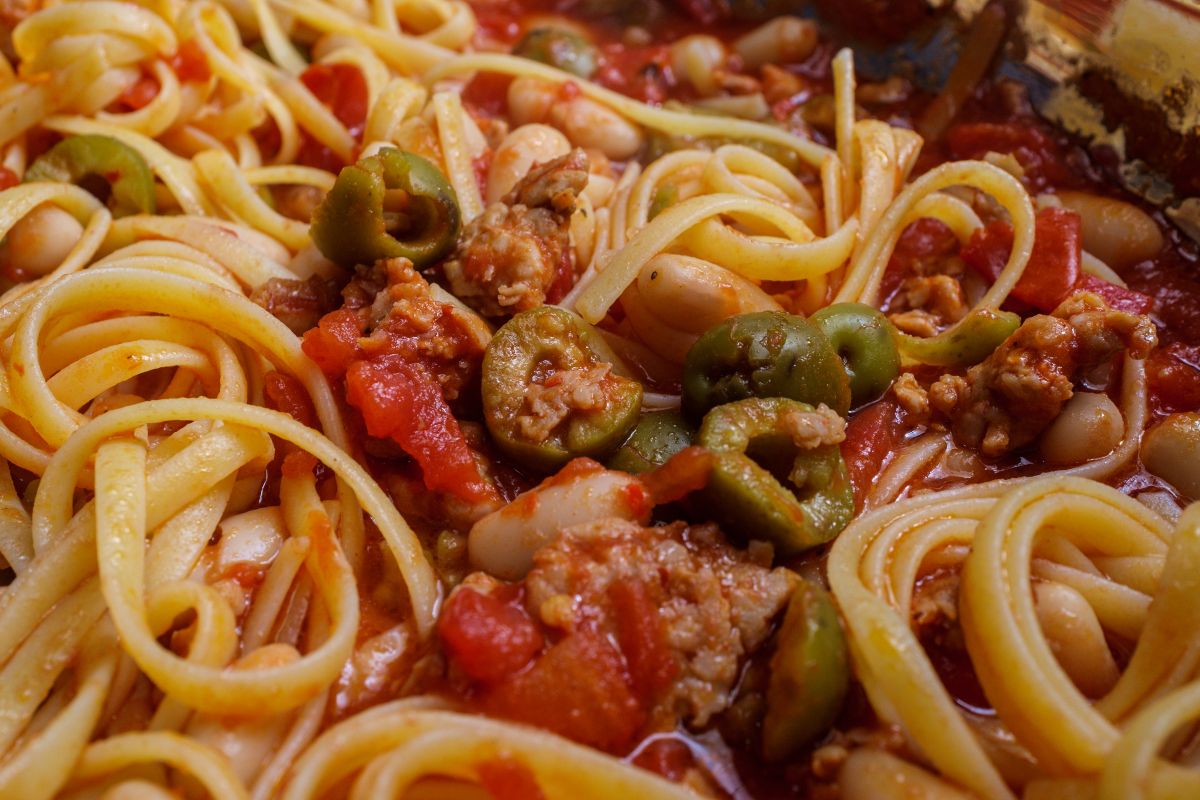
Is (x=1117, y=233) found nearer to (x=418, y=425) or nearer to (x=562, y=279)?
(x=562, y=279)

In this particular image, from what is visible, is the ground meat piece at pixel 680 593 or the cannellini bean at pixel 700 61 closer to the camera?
the ground meat piece at pixel 680 593

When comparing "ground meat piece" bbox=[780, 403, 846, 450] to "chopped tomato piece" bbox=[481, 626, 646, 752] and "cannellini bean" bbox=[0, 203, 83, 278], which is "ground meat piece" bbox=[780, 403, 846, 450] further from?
"cannellini bean" bbox=[0, 203, 83, 278]

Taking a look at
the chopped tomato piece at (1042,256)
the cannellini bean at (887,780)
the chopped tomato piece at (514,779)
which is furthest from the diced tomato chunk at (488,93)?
the cannellini bean at (887,780)

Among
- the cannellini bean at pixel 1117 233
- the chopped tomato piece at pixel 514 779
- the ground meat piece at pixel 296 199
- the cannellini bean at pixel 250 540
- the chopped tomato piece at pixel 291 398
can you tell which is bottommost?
the cannellini bean at pixel 250 540

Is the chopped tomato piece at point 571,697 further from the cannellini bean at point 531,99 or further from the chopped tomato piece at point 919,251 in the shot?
the cannellini bean at point 531,99

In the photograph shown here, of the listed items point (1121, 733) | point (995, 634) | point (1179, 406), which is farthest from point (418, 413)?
point (1179, 406)


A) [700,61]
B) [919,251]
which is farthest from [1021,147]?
[700,61]
